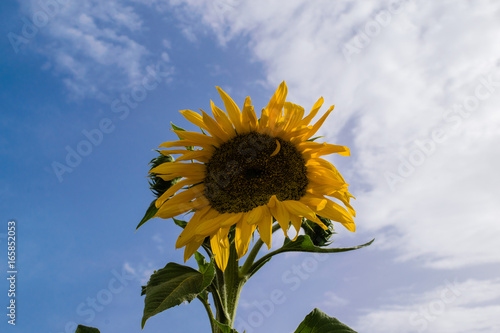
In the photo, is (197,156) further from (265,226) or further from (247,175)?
(265,226)

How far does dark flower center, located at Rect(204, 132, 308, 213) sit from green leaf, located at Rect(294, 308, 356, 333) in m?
0.82

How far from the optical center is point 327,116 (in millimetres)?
2598

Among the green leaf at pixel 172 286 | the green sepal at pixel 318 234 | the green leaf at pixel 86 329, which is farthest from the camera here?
the green sepal at pixel 318 234

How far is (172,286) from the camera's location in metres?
2.41

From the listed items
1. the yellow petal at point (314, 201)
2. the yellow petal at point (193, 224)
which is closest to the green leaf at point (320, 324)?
the yellow petal at point (314, 201)

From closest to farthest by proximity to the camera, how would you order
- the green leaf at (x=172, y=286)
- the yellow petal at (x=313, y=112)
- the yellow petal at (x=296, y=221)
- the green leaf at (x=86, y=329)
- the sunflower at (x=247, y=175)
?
the green leaf at (x=172, y=286)
the yellow petal at (x=296, y=221)
the sunflower at (x=247, y=175)
the yellow petal at (x=313, y=112)
the green leaf at (x=86, y=329)

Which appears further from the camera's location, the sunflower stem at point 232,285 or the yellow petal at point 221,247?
the sunflower stem at point 232,285

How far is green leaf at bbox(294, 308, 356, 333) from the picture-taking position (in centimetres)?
270

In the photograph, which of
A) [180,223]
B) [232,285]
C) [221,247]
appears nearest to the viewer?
[221,247]

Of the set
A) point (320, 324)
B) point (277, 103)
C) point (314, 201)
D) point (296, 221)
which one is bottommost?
point (320, 324)

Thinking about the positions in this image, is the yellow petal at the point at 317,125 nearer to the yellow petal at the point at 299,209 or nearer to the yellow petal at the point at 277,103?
the yellow petal at the point at 277,103

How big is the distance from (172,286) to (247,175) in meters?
0.82

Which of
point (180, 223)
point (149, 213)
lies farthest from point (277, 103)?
point (149, 213)

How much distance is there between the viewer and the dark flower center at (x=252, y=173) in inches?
104
